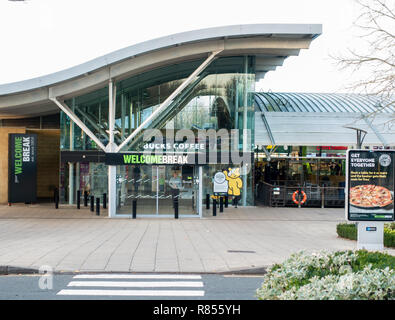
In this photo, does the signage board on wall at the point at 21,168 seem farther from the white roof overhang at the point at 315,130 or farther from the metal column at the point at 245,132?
the white roof overhang at the point at 315,130

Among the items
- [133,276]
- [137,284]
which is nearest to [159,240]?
[133,276]

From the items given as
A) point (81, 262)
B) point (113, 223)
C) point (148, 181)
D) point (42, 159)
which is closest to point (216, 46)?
point (148, 181)

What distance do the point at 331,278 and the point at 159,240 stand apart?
9.43m

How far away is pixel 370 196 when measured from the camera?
11.7 meters

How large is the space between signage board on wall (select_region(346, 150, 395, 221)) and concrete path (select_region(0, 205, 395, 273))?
77.6 inches

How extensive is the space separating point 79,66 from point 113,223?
752cm

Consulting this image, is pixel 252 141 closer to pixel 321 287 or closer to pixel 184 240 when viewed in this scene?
pixel 184 240

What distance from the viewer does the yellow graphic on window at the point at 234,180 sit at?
82.4 ft

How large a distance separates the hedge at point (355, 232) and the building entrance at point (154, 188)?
25.6 ft

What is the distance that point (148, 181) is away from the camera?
2122cm

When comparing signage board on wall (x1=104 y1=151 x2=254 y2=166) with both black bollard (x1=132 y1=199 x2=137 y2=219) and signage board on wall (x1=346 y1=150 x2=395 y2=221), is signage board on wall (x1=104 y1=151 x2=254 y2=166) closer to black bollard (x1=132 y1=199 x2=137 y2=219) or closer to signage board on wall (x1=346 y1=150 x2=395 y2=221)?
black bollard (x1=132 y1=199 x2=137 y2=219)

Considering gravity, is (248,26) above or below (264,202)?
above

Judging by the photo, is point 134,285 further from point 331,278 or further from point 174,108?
point 174,108

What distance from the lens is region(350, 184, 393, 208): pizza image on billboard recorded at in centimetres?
1170
